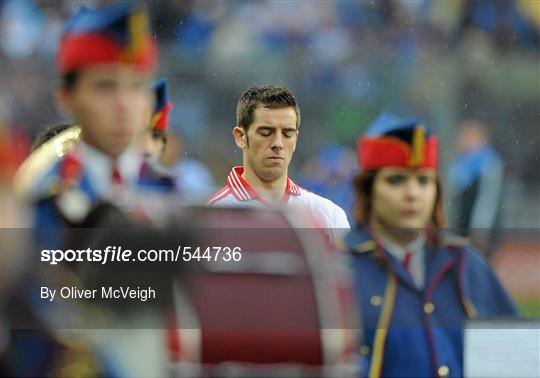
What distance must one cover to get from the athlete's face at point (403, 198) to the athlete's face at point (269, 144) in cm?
27

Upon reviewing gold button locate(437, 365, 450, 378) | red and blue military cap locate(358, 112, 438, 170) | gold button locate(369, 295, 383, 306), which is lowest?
gold button locate(437, 365, 450, 378)

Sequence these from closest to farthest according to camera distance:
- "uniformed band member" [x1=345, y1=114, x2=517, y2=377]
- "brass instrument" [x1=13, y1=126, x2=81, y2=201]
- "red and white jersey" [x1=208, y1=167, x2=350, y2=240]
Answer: "brass instrument" [x1=13, y1=126, x2=81, y2=201] → "red and white jersey" [x1=208, y1=167, x2=350, y2=240] → "uniformed band member" [x1=345, y1=114, x2=517, y2=377]

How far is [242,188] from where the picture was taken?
3.84 meters

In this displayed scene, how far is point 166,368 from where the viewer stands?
3.65m

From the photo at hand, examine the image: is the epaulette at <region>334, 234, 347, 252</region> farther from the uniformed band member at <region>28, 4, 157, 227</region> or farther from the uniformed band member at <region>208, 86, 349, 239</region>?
the uniformed band member at <region>28, 4, 157, 227</region>

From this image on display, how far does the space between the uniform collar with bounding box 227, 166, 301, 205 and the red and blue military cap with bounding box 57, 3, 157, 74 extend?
39 cm

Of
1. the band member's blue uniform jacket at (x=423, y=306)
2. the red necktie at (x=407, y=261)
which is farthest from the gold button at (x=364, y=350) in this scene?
the red necktie at (x=407, y=261)

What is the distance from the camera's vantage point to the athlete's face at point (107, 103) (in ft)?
12.2

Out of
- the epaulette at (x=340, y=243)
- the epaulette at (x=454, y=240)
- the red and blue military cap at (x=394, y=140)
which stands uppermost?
the red and blue military cap at (x=394, y=140)

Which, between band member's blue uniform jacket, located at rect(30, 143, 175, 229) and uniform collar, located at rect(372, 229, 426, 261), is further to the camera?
uniform collar, located at rect(372, 229, 426, 261)

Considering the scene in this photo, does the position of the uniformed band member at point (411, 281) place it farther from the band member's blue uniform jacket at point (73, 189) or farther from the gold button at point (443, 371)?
the band member's blue uniform jacket at point (73, 189)

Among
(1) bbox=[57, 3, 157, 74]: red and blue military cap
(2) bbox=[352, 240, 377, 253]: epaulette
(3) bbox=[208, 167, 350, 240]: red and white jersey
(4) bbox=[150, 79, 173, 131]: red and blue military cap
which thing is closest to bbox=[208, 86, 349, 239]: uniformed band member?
(3) bbox=[208, 167, 350, 240]: red and white jersey

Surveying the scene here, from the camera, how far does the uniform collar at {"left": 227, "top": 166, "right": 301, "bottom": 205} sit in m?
3.80

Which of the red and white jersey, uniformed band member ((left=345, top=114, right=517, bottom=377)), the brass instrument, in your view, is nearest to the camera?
the brass instrument
